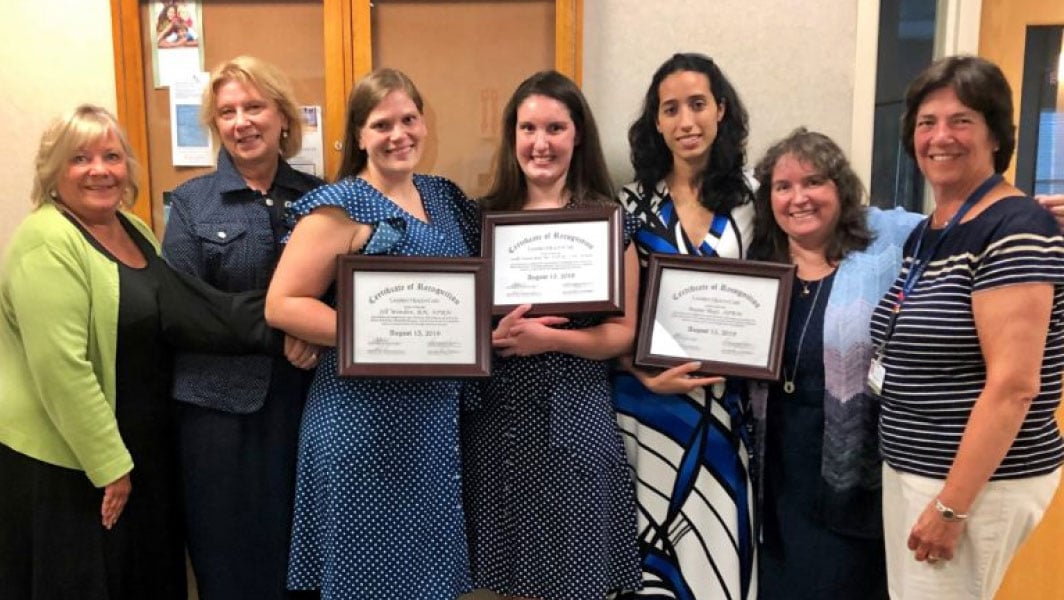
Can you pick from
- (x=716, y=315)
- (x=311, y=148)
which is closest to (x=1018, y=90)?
(x=716, y=315)

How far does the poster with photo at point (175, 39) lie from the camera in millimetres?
2057

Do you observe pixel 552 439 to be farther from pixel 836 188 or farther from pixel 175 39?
pixel 175 39

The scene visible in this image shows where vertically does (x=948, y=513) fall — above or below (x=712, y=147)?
below

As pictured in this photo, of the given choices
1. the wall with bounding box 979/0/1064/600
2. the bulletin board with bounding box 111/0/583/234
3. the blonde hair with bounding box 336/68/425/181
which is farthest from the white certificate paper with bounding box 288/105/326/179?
the wall with bounding box 979/0/1064/600

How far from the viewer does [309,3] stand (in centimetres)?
206

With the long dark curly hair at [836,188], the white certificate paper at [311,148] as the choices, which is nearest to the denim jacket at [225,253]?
the white certificate paper at [311,148]

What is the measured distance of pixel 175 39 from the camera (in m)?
2.06

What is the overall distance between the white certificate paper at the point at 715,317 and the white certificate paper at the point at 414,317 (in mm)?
441

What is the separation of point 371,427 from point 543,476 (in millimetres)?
396

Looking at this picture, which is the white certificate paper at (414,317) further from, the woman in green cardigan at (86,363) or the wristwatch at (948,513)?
the wristwatch at (948,513)

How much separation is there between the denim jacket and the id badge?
4.26 feet

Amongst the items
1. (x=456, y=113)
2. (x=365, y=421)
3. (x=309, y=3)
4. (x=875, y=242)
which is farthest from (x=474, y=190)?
(x=875, y=242)

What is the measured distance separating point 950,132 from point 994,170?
5.1 inches

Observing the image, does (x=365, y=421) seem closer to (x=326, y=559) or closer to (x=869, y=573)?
(x=326, y=559)
